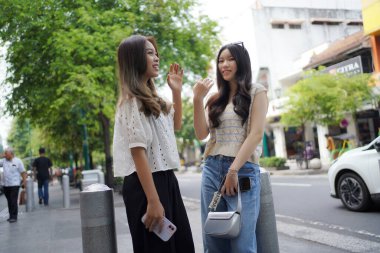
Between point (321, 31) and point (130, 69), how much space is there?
34712 millimetres

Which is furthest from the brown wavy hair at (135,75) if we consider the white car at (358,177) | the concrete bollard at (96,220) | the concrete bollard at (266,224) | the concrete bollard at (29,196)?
the concrete bollard at (29,196)

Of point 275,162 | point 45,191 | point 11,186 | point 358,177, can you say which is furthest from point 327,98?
point 11,186

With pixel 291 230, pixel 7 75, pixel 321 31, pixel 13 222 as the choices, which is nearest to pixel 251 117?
pixel 291 230

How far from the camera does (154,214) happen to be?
7.39 ft

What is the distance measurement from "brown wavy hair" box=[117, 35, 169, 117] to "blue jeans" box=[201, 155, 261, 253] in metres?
0.57

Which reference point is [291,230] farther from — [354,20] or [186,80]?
[354,20]

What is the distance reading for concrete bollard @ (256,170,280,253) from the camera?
10.6 feet

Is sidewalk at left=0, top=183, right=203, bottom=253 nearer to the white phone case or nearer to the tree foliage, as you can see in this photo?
the white phone case

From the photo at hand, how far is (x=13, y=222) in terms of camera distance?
30.8ft

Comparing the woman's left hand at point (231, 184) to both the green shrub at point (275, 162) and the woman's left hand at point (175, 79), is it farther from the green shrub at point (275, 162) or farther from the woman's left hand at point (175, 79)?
the green shrub at point (275, 162)

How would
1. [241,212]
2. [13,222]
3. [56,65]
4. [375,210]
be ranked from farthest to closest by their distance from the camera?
[56,65] → [13,222] → [375,210] → [241,212]

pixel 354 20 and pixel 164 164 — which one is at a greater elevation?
pixel 354 20

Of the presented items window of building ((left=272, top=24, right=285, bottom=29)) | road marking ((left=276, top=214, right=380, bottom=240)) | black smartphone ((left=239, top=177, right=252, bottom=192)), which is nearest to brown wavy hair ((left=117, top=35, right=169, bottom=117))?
black smartphone ((left=239, top=177, right=252, bottom=192))

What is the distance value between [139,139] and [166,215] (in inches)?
18.9
